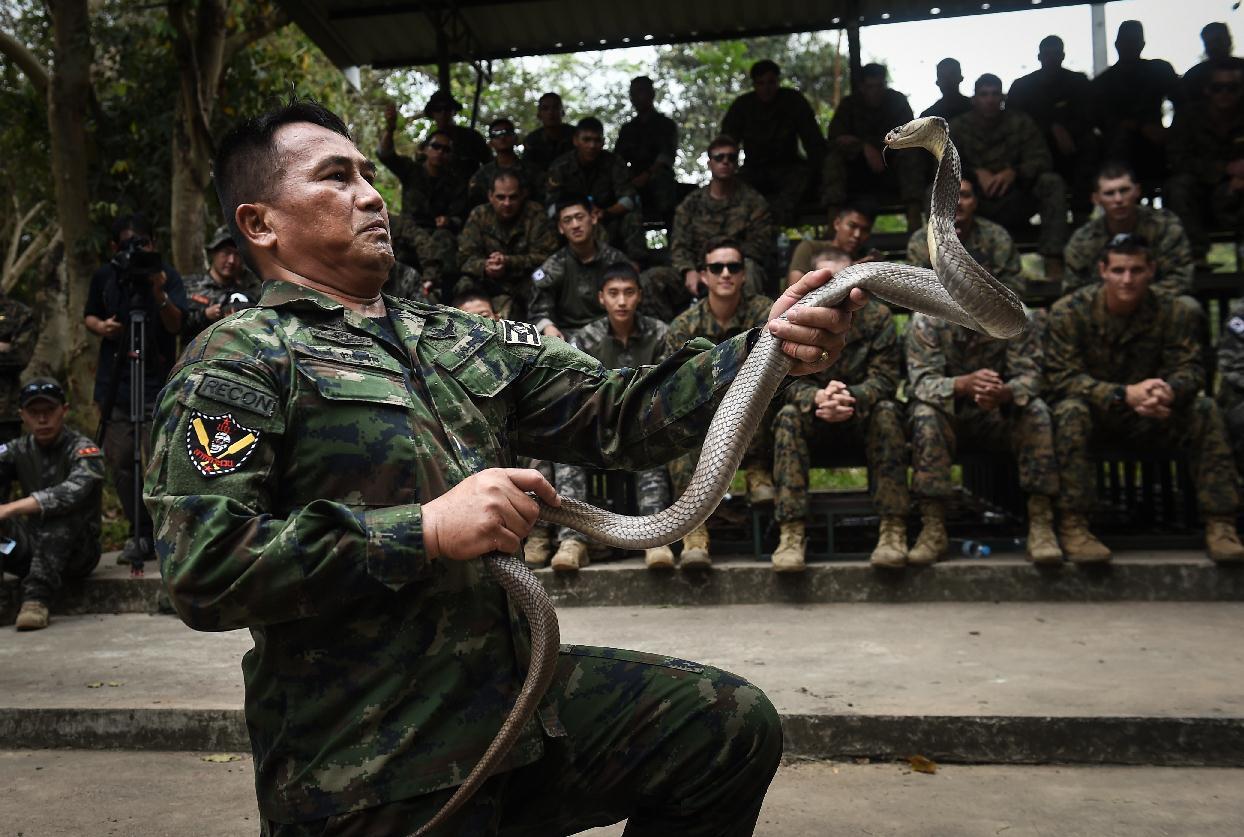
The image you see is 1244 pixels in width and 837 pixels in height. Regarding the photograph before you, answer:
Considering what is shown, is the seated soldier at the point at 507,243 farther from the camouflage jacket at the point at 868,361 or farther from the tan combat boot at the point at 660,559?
the tan combat boot at the point at 660,559

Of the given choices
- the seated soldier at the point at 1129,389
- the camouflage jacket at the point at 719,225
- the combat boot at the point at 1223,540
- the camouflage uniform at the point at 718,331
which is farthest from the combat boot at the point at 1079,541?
the camouflage jacket at the point at 719,225

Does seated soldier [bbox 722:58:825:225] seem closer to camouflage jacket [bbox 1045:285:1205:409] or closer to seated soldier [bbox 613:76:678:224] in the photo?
seated soldier [bbox 613:76:678:224]

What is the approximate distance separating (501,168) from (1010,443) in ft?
16.6

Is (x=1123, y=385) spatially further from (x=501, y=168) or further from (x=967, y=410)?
(x=501, y=168)

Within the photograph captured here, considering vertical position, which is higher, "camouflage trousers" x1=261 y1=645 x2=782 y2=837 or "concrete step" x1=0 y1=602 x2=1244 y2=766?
"camouflage trousers" x1=261 y1=645 x2=782 y2=837

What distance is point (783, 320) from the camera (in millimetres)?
2287

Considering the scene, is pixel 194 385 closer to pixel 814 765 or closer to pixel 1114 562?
pixel 814 765

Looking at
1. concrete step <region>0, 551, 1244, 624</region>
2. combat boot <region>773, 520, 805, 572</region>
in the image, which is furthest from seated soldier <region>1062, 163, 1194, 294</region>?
combat boot <region>773, 520, 805, 572</region>

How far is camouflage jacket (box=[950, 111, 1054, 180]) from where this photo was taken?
30.1 ft

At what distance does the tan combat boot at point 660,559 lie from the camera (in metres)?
6.33

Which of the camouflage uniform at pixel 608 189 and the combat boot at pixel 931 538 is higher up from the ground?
the camouflage uniform at pixel 608 189

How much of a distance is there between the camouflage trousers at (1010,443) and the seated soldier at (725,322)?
86 centimetres

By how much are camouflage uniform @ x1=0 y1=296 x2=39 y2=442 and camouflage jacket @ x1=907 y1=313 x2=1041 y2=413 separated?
6149 mm

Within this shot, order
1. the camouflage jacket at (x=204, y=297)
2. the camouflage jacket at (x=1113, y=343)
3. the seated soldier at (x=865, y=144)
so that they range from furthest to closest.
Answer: the seated soldier at (x=865, y=144) → the camouflage jacket at (x=204, y=297) → the camouflage jacket at (x=1113, y=343)
